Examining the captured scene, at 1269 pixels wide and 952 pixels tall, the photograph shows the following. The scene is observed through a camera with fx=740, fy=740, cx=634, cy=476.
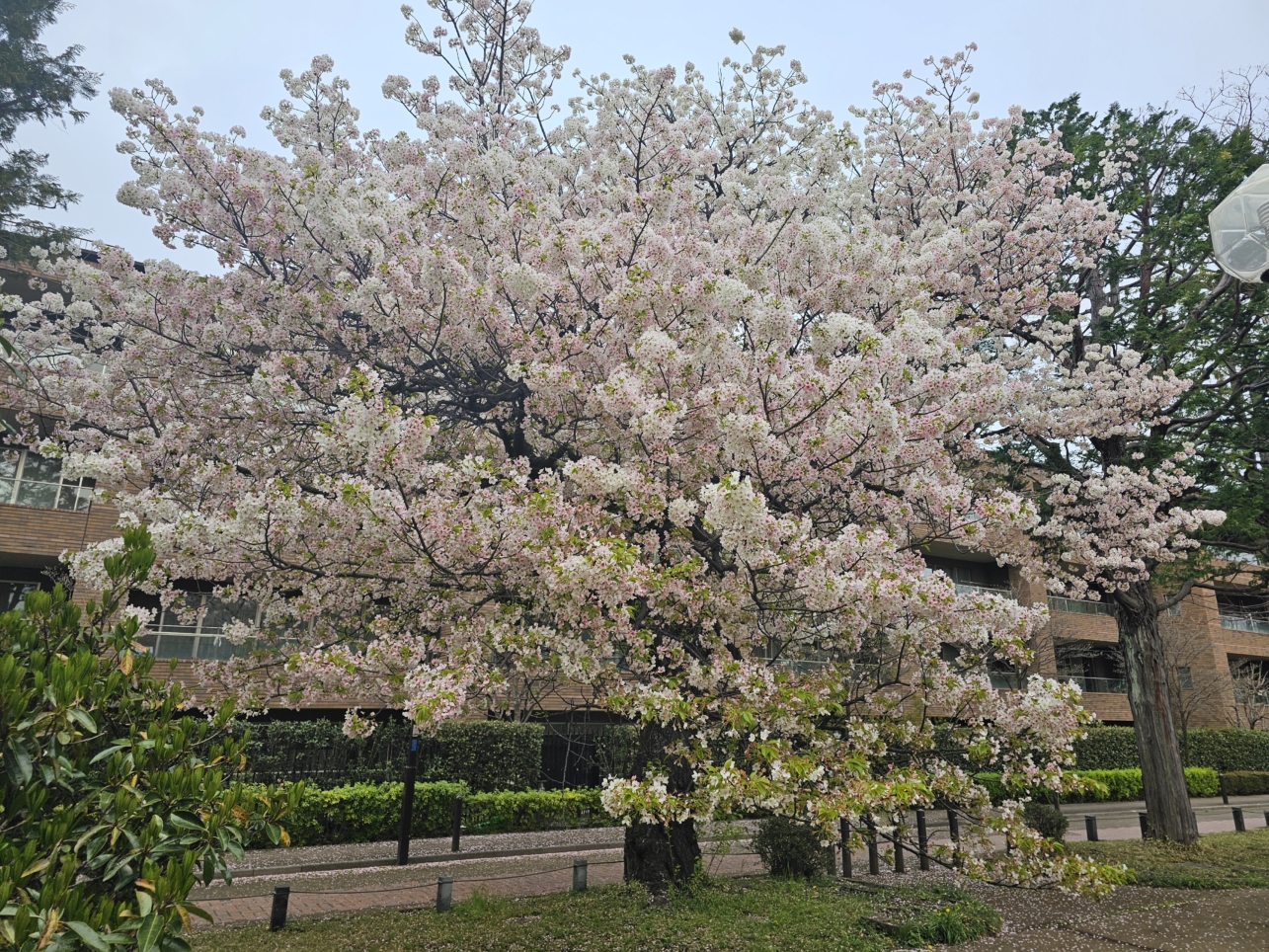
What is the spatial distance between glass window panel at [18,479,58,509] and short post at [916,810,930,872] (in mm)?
20657

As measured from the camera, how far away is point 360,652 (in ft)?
20.2

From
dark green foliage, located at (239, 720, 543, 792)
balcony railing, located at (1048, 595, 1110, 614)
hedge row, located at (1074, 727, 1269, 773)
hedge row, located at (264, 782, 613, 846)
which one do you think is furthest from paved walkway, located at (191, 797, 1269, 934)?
balcony railing, located at (1048, 595, 1110, 614)

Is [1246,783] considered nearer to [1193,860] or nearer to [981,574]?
[981,574]

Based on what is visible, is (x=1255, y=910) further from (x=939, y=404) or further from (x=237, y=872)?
(x=237, y=872)

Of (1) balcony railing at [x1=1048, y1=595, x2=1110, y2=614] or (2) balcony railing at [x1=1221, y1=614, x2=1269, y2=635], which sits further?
(2) balcony railing at [x1=1221, y1=614, x2=1269, y2=635]

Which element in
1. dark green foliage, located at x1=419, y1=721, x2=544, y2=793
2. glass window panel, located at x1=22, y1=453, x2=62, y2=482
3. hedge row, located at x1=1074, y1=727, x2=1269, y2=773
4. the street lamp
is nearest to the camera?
the street lamp

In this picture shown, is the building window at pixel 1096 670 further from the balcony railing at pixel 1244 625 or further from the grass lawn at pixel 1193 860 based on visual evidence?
the grass lawn at pixel 1193 860

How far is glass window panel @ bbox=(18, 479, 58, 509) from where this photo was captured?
60.5 feet

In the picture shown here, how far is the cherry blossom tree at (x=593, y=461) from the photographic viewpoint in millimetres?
5707

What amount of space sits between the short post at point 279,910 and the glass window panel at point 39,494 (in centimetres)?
1564

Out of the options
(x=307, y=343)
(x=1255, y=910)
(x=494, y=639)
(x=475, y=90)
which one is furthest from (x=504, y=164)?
(x=1255, y=910)

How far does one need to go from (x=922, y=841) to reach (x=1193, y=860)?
20.9 feet

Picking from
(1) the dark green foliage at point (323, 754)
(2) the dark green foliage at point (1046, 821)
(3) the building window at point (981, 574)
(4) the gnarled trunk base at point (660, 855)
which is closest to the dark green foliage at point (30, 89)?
(1) the dark green foliage at point (323, 754)

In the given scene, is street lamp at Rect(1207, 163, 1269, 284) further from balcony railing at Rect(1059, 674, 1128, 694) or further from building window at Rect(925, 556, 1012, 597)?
balcony railing at Rect(1059, 674, 1128, 694)
